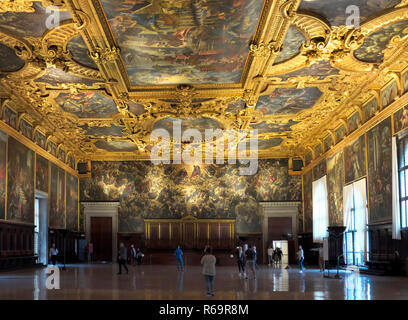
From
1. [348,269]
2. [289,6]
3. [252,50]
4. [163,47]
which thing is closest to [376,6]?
[289,6]

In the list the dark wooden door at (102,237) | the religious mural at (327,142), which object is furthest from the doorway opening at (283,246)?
the dark wooden door at (102,237)

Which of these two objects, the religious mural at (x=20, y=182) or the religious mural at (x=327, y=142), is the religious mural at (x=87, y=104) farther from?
the religious mural at (x=327, y=142)

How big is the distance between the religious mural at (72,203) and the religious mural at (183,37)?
17.0 m

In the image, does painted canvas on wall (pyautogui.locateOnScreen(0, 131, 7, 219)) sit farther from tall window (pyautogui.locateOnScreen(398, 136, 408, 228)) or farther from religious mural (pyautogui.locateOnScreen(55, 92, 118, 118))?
tall window (pyautogui.locateOnScreen(398, 136, 408, 228))

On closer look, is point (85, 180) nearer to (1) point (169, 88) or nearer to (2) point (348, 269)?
(1) point (169, 88)

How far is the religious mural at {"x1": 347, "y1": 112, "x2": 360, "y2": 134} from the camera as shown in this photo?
78.4 feet

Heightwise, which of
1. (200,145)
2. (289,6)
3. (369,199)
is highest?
(289,6)

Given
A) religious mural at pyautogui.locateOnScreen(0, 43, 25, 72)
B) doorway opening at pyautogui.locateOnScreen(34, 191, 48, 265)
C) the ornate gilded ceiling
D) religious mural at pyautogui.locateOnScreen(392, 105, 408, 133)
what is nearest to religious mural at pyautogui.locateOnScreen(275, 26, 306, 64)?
the ornate gilded ceiling

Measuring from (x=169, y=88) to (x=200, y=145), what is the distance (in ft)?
42.7

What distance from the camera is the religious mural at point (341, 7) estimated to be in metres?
13.7

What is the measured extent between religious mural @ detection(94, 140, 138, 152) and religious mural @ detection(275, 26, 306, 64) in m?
18.0

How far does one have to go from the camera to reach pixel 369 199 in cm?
2162

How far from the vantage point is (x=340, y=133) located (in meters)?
27.0
